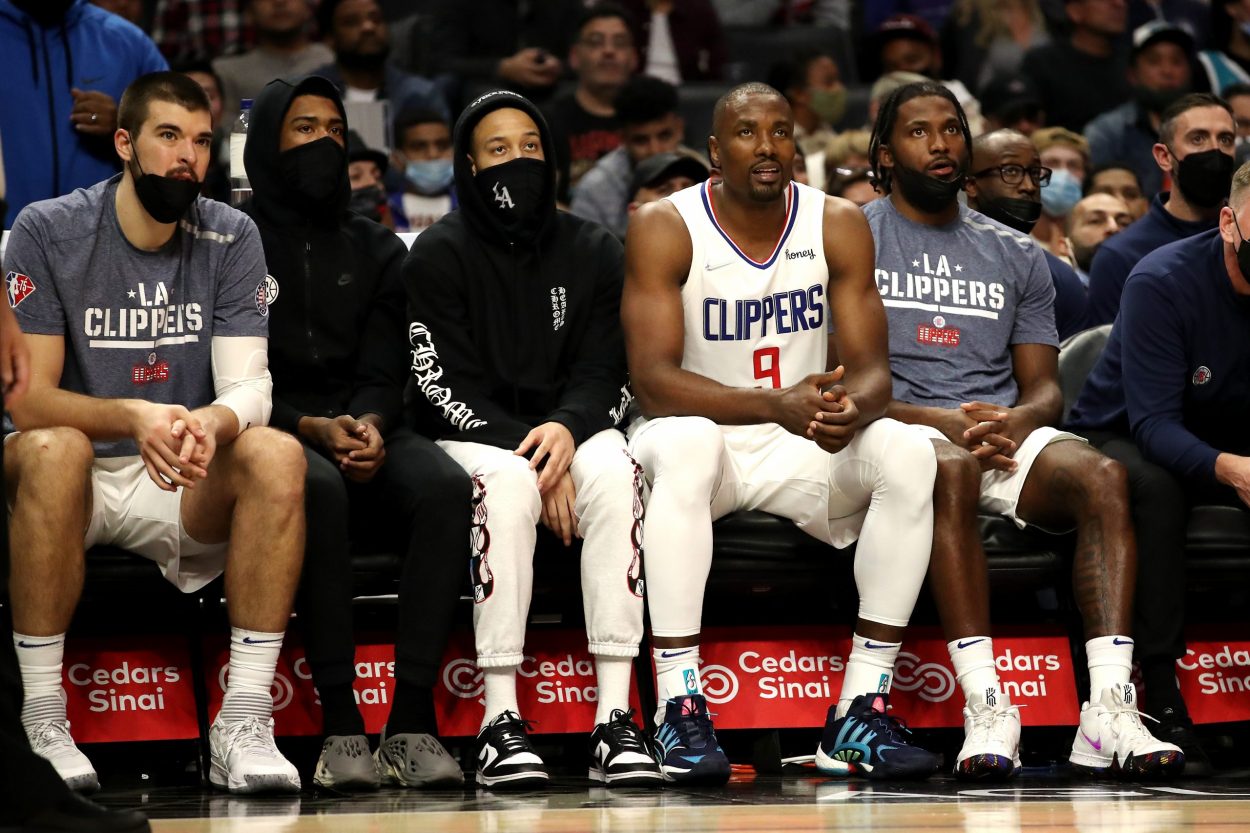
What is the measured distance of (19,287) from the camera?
423 cm

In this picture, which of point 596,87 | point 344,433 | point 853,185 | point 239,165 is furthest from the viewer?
point 596,87

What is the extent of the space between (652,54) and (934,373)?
508 cm

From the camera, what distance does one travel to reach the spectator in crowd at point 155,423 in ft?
13.0

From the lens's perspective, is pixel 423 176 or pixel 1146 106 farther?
pixel 1146 106

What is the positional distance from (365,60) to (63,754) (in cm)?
509

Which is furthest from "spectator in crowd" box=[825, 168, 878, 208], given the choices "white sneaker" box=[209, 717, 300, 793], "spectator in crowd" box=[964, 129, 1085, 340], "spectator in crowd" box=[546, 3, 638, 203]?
"white sneaker" box=[209, 717, 300, 793]

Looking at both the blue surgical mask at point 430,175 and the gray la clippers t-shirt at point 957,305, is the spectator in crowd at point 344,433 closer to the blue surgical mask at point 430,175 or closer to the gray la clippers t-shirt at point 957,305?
the gray la clippers t-shirt at point 957,305

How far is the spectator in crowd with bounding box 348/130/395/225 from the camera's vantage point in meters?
6.57

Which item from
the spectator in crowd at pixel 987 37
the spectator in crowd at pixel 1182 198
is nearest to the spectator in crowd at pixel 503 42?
the spectator in crowd at pixel 987 37

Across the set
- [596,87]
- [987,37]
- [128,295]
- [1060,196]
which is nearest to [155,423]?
[128,295]

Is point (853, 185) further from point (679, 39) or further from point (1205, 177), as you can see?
point (679, 39)

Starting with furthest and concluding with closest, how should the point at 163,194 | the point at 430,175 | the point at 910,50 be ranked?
the point at 910,50 → the point at 430,175 → the point at 163,194

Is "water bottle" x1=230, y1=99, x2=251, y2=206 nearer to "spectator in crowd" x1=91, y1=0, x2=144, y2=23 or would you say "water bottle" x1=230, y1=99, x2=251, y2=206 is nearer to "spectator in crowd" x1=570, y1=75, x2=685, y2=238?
"spectator in crowd" x1=570, y1=75, x2=685, y2=238

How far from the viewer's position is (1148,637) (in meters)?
4.46
